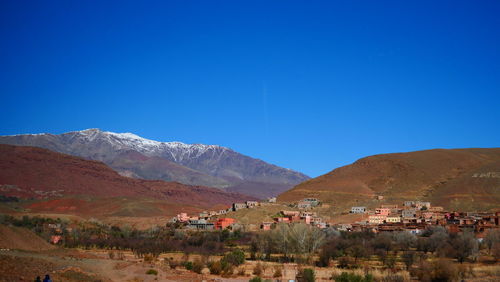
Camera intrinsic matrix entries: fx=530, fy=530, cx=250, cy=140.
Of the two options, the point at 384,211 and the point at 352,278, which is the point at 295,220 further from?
the point at 352,278

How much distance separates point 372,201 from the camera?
107 m

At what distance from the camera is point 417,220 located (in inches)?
3130

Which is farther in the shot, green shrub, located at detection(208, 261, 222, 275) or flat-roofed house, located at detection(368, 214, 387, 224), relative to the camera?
flat-roofed house, located at detection(368, 214, 387, 224)

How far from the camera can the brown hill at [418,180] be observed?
10450cm

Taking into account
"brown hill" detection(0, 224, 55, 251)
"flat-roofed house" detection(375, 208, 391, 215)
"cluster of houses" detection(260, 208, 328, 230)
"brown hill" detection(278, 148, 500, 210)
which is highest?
"brown hill" detection(278, 148, 500, 210)

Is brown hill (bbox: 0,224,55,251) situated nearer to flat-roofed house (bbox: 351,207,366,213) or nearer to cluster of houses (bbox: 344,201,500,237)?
cluster of houses (bbox: 344,201,500,237)

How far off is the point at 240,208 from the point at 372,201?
2676cm

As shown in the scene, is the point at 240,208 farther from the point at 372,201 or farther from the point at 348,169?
the point at 348,169

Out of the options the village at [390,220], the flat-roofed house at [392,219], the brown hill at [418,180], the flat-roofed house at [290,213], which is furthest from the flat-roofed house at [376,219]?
the brown hill at [418,180]

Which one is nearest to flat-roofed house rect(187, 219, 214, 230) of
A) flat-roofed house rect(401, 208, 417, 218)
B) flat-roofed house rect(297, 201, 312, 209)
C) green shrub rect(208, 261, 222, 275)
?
flat-roofed house rect(297, 201, 312, 209)

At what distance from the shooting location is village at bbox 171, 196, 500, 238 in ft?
232

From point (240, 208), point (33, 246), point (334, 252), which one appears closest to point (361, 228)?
point (334, 252)

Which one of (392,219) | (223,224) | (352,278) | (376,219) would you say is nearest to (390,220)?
(392,219)

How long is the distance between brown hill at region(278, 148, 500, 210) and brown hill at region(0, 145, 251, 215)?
42899mm
